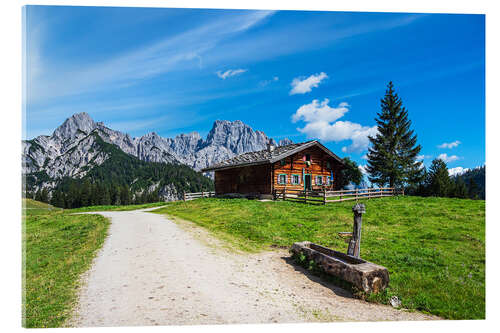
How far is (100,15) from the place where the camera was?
233 inches

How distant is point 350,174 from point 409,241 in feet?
73.6

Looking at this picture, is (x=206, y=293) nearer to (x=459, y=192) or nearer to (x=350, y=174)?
(x=350, y=174)

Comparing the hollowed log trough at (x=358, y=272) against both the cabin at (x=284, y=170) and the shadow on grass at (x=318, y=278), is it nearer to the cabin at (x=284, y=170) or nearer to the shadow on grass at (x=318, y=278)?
the shadow on grass at (x=318, y=278)

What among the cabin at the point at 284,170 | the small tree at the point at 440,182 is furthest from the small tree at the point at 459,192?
the cabin at the point at 284,170

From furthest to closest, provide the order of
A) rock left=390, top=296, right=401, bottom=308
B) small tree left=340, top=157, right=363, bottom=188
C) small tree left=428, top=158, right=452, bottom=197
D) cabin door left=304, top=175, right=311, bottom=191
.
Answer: small tree left=428, top=158, right=452, bottom=197, small tree left=340, top=157, right=363, bottom=188, cabin door left=304, top=175, right=311, bottom=191, rock left=390, top=296, right=401, bottom=308

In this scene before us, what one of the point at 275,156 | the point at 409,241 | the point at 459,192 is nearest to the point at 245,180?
the point at 275,156

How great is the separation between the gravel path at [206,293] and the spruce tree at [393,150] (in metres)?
23.8

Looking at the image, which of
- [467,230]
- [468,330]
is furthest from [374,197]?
[468,330]

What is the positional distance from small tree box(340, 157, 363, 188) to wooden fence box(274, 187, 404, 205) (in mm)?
5882

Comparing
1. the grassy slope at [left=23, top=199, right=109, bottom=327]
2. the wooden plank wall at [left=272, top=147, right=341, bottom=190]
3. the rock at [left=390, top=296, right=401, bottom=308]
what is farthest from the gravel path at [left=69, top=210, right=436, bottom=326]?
the wooden plank wall at [left=272, top=147, right=341, bottom=190]

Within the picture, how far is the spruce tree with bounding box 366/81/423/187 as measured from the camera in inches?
1073

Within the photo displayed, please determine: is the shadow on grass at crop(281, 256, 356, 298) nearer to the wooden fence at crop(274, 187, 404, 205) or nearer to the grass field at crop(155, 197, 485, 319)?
the grass field at crop(155, 197, 485, 319)

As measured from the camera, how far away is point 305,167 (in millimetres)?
26609

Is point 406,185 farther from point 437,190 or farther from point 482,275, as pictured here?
point 482,275
